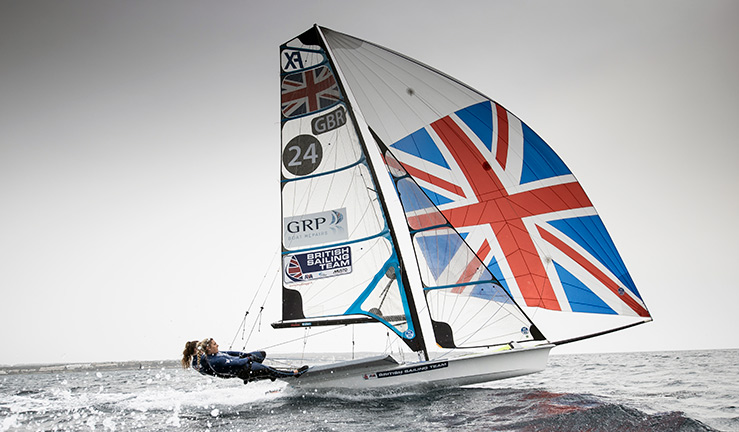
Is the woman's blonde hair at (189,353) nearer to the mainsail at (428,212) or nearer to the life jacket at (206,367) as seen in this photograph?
the life jacket at (206,367)

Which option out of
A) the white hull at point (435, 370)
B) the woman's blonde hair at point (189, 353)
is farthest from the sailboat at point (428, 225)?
the woman's blonde hair at point (189, 353)

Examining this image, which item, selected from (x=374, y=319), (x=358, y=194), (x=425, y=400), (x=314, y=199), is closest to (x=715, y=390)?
(x=425, y=400)

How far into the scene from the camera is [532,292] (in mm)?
8781

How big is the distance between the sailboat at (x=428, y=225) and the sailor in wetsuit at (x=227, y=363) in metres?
0.76

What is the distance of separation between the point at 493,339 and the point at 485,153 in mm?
4079

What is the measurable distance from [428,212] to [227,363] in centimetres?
451

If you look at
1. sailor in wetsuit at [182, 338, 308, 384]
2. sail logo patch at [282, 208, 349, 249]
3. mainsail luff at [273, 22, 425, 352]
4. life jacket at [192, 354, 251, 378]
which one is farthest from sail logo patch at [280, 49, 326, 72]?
life jacket at [192, 354, 251, 378]

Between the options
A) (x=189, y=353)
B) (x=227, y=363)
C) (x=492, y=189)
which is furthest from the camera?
(x=492, y=189)

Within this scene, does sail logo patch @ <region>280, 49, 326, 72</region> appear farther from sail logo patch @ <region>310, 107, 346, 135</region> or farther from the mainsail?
sail logo patch @ <region>310, 107, 346, 135</region>

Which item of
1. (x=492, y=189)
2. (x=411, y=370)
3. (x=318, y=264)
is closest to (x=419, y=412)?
(x=411, y=370)

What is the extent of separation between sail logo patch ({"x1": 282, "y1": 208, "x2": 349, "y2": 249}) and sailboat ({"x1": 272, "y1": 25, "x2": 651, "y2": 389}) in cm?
2

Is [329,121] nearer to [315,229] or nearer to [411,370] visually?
[315,229]

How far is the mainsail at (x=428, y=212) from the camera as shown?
820cm

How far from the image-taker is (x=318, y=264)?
29.2 ft
